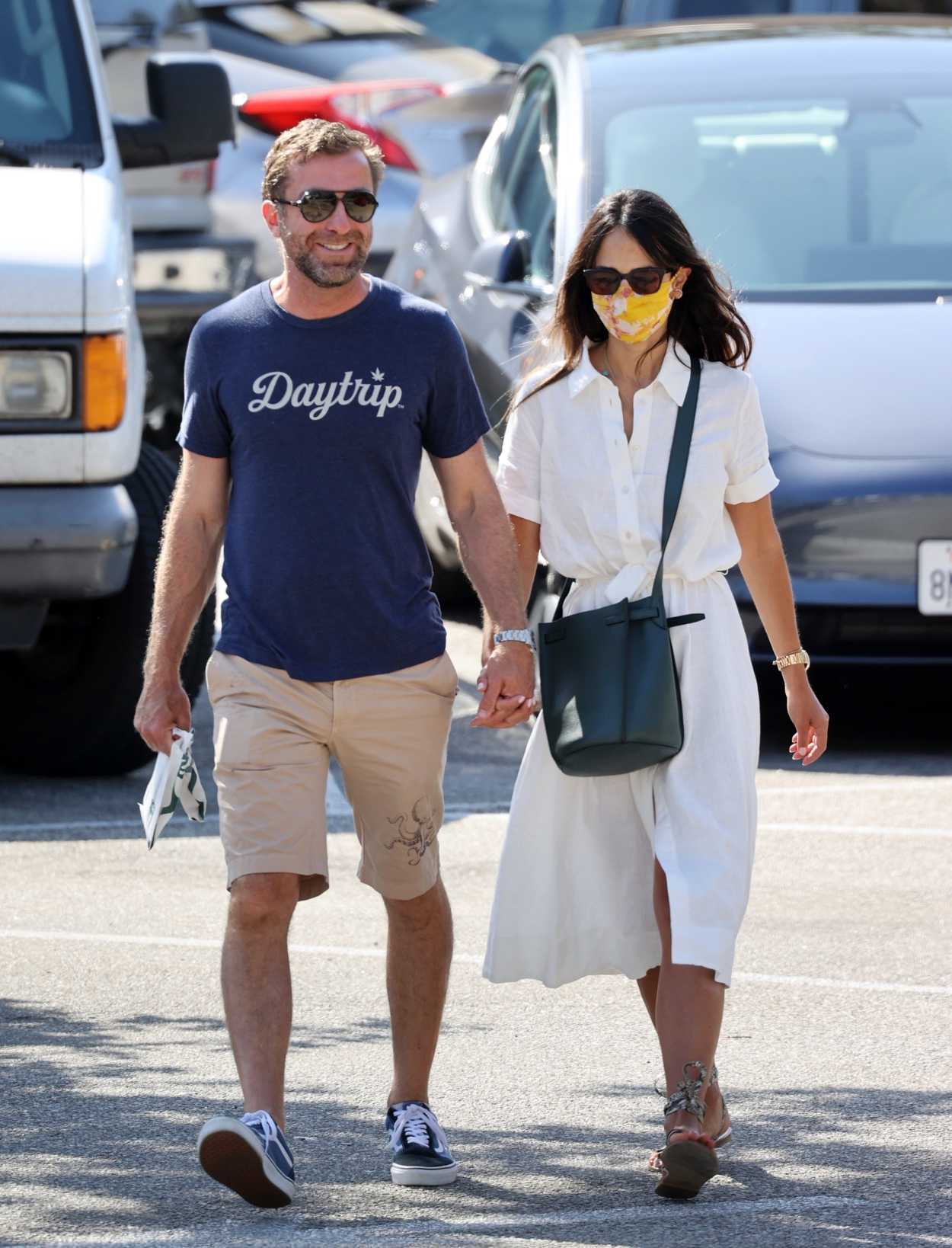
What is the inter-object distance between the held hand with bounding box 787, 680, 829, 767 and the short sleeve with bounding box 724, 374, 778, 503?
0.40m

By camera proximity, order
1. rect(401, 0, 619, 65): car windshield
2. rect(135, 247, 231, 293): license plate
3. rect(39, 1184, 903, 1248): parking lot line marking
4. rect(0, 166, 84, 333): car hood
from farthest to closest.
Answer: rect(401, 0, 619, 65): car windshield
rect(135, 247, 231, 293): license plate
rect(0, 166, 84, 333): car hood
rect(39, 1184, 903, 1248): parking lot line marking

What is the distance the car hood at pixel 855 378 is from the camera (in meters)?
7.94

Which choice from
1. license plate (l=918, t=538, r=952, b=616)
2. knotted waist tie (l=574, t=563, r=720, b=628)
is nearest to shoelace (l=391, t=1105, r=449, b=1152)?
knotted waist tie (l=574, t=563, r=720, b=628)

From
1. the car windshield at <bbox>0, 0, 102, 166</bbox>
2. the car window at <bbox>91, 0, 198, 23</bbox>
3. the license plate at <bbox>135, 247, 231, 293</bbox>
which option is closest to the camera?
the car windshield at <bbox>0, 0, 102, 166</bbox>

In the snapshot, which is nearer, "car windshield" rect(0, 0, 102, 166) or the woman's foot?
the woman's foot

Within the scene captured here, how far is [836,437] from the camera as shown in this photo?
7.93m

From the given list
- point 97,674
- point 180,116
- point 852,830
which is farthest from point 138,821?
point 180,116

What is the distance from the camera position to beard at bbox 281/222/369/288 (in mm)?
4613

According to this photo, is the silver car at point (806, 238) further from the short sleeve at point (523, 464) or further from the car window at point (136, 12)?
the short sleeve at point (523, 464)

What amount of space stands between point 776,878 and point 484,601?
7.92 feet

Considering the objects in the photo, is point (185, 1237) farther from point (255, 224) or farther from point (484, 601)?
point (255, 224)

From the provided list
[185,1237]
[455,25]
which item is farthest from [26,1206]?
[455,25]

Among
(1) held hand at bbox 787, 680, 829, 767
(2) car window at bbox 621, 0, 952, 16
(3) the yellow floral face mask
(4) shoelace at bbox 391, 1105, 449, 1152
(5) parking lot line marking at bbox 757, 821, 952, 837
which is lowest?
(5) parking lot line marking at bbox 757, 821, 952, 837

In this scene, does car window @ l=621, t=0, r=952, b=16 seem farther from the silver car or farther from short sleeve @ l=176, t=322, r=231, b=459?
short sleeve @ l=176, t=322, r=231, b=459
